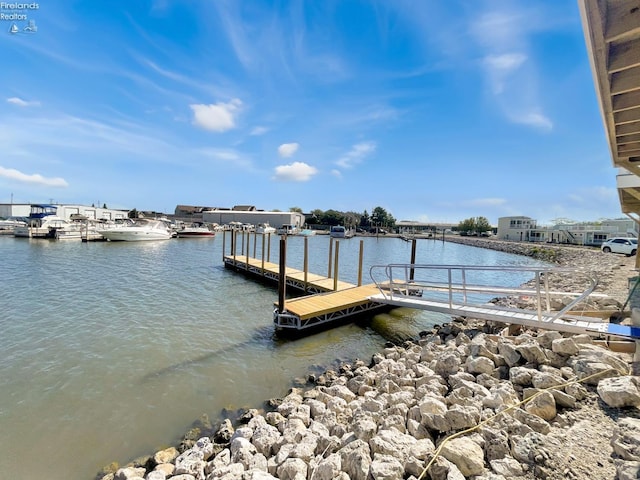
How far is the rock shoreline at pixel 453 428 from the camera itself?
2.86 m

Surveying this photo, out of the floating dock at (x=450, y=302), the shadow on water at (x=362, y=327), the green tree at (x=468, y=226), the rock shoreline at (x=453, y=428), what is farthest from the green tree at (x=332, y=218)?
the rock shoreline at (x=453, y=428)

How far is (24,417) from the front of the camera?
534 centimetres

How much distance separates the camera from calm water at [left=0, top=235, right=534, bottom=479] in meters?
4.91

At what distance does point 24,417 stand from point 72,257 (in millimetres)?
23854

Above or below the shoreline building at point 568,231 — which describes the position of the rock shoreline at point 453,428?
below

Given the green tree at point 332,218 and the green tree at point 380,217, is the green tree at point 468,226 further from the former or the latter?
the green tree at point 332,218

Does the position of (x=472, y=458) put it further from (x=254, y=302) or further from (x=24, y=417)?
(x=254, y=302)

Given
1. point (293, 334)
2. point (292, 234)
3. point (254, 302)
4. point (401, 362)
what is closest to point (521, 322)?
point (401, 362)

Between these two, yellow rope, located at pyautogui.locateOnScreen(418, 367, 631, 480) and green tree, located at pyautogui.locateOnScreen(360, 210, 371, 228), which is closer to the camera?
yellow rope, located at pyautogui.locateOnScreen(418, 367, 631, 480)

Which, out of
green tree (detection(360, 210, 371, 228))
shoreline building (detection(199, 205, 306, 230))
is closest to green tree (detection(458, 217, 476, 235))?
green tree (detection(360, 210, 371, 228))

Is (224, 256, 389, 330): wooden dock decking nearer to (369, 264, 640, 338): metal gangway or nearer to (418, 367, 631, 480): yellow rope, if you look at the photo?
(369, 264, 640, 338): metal gangway

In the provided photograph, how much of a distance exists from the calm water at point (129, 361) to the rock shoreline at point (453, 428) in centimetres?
85

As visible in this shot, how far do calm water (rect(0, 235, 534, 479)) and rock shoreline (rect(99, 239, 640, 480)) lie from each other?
0.85 metres

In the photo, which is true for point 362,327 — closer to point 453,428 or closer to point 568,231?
point 453,428
